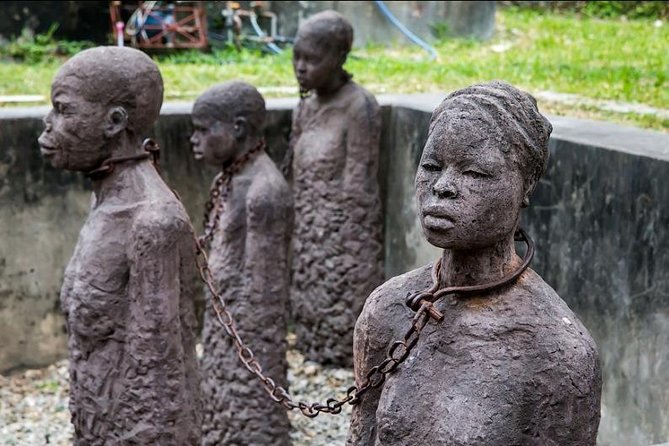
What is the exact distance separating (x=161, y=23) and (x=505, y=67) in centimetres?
462

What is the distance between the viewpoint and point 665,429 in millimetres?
4879

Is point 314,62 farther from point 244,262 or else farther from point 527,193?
point 527,193

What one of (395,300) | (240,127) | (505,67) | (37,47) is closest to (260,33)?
(37,47)

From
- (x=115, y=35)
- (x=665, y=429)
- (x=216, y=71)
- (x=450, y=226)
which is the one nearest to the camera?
(x=450, y=226)

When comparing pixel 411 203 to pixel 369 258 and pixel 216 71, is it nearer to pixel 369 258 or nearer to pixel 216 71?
pixel 369 258

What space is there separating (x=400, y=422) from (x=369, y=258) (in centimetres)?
441

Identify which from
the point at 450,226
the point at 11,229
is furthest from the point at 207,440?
the point at 450,226

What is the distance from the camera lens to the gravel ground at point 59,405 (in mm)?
6039

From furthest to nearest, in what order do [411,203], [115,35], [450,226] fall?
[115,35] → [411,203] → [450,226]

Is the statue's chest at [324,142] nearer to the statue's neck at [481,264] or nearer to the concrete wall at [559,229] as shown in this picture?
the concrete wall at [559,229]

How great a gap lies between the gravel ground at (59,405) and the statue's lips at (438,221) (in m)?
3.66

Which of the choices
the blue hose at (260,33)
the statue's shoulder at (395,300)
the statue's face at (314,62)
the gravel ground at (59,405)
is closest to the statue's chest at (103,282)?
the statue's shoulder at (395,300)

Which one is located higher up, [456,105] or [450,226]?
[456,105]

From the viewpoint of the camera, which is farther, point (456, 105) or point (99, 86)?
point (99, 86)
